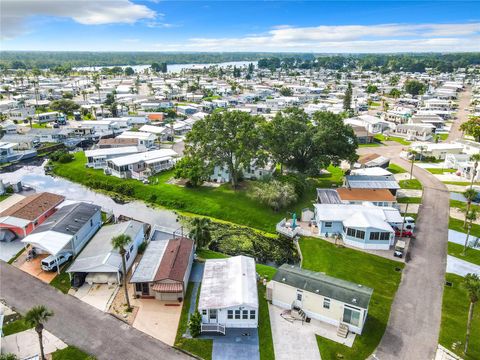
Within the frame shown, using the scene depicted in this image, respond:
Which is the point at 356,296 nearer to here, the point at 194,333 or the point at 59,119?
the point at 194,333

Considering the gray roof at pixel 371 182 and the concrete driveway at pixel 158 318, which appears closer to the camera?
the concrete driveway at pixel 158 318

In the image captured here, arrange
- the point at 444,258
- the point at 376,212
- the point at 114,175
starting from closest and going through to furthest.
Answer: the point at 444,258 → the point at 376,212 → the point at 114,175

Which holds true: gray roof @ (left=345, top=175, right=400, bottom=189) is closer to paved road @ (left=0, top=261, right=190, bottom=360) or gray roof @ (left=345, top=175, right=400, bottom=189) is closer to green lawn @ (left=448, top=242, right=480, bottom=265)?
green lawn @ (left=448, top=242, right=480, bottom=265)

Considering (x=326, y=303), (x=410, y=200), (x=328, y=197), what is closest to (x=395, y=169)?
(x=410, y=200)

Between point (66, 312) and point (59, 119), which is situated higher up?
point (59, 119)

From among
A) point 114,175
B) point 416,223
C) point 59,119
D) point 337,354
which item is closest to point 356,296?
point 337,354

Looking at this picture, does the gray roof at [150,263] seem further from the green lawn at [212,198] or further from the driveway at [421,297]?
the driveway at [421,297]

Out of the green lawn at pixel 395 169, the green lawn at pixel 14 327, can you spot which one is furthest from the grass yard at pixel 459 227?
the green lawn at pixel 14 327
